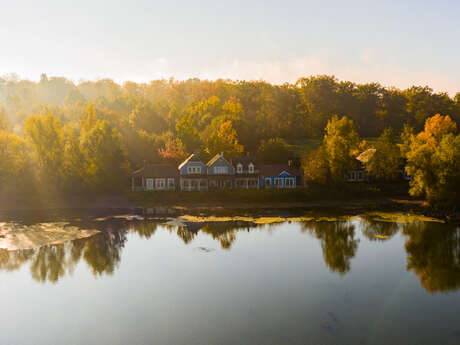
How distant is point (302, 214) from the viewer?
54.7 m

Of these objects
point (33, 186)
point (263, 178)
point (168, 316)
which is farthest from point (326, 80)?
point (168, 316)

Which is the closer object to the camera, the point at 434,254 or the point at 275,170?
the point at 434,254

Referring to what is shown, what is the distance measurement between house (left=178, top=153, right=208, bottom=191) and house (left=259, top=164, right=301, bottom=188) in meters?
10.5

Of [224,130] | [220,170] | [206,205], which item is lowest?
[206,205]

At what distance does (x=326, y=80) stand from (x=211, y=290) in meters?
118

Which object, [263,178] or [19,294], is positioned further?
[263,178]

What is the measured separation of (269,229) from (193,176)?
28408 mm

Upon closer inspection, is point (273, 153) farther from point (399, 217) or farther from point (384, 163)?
point (399, 217)

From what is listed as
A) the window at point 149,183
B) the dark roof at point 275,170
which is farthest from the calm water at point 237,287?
the dark roof at point 275,170

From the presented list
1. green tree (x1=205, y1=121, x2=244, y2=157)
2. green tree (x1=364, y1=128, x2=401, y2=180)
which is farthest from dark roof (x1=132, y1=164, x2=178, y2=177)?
green tree (x1=364, y1=128, x2=401, y2=180)

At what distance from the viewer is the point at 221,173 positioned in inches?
2837

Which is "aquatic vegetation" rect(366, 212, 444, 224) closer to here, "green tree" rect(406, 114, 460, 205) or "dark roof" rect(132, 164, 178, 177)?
"green tree" rect(406, 114, 460, 205)

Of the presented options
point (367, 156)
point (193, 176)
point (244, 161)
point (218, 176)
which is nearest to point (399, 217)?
point (367, 156)

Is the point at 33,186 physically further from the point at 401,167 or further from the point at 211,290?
the point at 401,167
